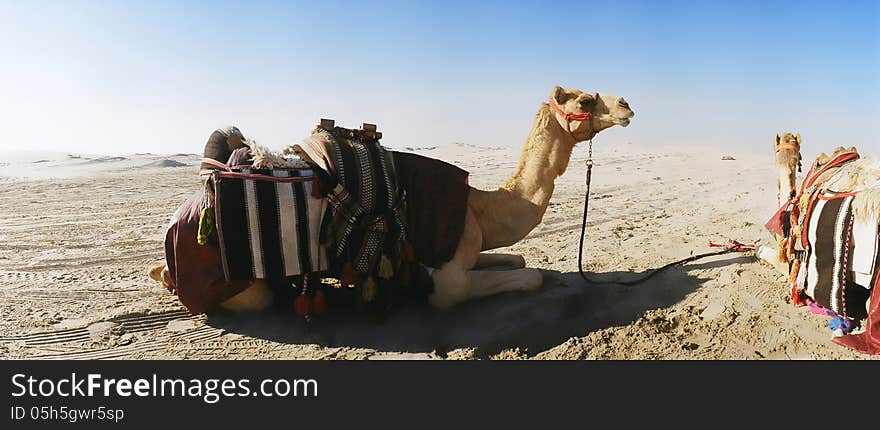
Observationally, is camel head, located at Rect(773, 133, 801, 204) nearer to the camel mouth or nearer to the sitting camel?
the sitting camel

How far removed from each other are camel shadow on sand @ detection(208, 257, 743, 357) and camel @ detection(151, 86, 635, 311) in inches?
4.3

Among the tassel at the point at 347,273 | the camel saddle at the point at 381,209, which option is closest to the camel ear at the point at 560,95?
the camel saddle at the point at 381,209

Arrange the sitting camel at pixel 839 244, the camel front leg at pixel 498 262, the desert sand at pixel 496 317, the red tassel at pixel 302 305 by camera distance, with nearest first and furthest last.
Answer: the sitting camel at pixel 839 244
the desert sand at pixel 496 317
the red tassel at pixel 302 305
the camel front leg at pixel 498 262

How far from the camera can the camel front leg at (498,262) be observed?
524 centimetres

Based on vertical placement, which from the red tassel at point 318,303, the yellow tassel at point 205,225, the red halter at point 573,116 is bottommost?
the red tassel at point 318,303

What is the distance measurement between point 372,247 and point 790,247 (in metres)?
2.90

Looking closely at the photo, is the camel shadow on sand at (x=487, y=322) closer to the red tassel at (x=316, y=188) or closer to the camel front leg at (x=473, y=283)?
the camel front leg at (x=473, y=283)

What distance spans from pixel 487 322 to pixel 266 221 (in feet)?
5.32

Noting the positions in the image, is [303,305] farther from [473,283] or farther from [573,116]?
[573,116]

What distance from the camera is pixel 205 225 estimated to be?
3994mm

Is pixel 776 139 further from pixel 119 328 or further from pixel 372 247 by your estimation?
pixel 119 328

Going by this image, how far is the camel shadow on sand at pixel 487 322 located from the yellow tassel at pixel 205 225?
2.30ft

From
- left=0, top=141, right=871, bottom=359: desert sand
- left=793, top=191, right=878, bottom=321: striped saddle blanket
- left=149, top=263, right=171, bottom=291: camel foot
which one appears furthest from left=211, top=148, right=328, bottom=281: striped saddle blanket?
left=793, top=191, right=878, bottom=321: striped saddle blanket

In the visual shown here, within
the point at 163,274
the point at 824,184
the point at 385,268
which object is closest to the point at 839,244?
the point at 824,184
